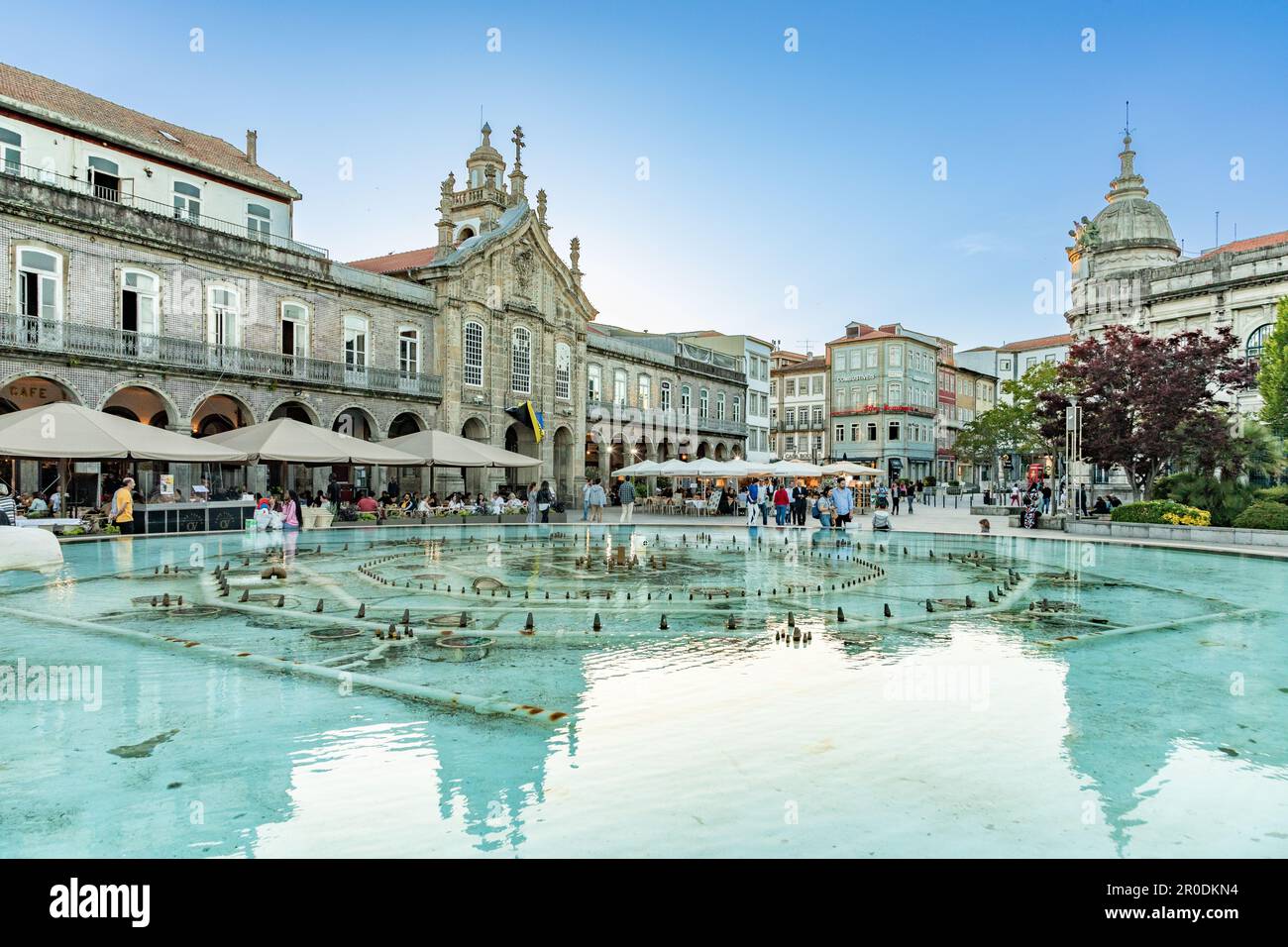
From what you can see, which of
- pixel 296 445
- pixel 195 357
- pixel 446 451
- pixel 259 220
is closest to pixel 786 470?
pixel 446 451

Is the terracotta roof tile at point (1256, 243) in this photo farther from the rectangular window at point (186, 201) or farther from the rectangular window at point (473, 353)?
the rectangular window at point (186, 201)

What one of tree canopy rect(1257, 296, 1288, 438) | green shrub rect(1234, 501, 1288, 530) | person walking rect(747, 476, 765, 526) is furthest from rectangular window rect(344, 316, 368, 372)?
tree canopy rect(1257, 296, 1288, 438)

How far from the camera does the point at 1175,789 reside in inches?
169

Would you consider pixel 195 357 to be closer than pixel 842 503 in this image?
No

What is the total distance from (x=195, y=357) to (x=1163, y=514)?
1136 inches

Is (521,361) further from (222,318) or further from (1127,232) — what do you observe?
(1127,232)

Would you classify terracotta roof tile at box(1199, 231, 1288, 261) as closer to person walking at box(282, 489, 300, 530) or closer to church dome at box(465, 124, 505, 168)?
church dome at box(465, 124, 505, 168)

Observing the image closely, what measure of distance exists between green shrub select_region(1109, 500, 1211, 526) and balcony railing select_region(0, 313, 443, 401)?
24943 millimetres

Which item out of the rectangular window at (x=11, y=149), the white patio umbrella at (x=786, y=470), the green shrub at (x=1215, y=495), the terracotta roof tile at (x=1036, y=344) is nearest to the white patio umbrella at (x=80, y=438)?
the rectangular window at (x=11, y=149)

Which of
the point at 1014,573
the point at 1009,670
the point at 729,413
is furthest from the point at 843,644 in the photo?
the point at 729,413

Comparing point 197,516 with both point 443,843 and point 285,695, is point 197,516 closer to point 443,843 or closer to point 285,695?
point 285,695

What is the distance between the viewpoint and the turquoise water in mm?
3770

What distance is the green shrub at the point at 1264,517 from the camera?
19188 mm

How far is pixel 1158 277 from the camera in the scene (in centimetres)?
4316
